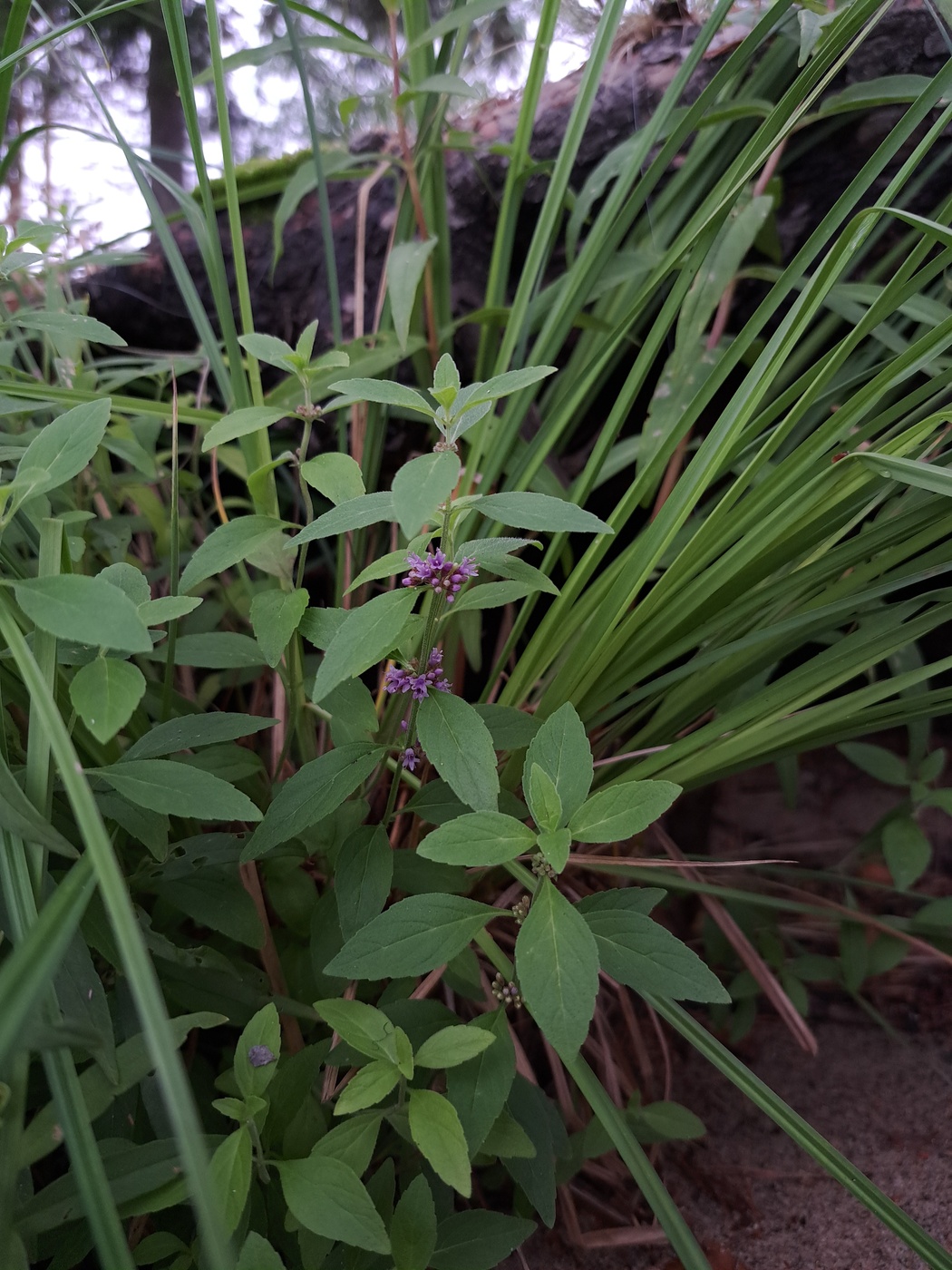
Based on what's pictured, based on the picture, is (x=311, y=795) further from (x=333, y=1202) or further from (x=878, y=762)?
(x=878, y=762)

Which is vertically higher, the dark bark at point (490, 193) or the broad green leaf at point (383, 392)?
the dark bark at point (490, 193)

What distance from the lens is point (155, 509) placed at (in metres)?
0.98

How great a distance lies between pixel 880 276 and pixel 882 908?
0.89m

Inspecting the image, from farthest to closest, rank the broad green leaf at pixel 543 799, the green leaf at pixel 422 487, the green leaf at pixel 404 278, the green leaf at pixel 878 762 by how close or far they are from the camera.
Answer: the green leaf at pixel 878 762
the green leaf at pixel 404 278
the broad green leaf at pixel 543 799
the green leaf at pixel 422 487

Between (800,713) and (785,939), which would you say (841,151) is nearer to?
(800,713)

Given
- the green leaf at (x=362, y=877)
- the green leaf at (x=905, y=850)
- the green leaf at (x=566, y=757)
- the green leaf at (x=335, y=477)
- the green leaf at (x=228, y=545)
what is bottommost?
the green leaf at (x=905, y=850)

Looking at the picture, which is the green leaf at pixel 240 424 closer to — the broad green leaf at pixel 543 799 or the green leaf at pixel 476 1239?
the broad green leaf at pixel 543 799

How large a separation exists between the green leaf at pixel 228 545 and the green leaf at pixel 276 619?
0.04 m

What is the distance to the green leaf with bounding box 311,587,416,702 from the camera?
18.1 inches

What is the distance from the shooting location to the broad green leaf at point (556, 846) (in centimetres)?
46

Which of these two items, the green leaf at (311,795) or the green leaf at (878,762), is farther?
the green leaf at (878,762)

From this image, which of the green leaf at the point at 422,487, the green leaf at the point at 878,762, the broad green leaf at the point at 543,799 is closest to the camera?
the green leaf at the point at 422,487

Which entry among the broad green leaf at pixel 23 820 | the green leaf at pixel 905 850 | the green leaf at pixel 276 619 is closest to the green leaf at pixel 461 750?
the green leaf at pixel 276 619

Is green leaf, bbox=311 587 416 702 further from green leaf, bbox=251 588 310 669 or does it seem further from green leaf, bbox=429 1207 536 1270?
green leaf, bbox=429 1207 536 1270
